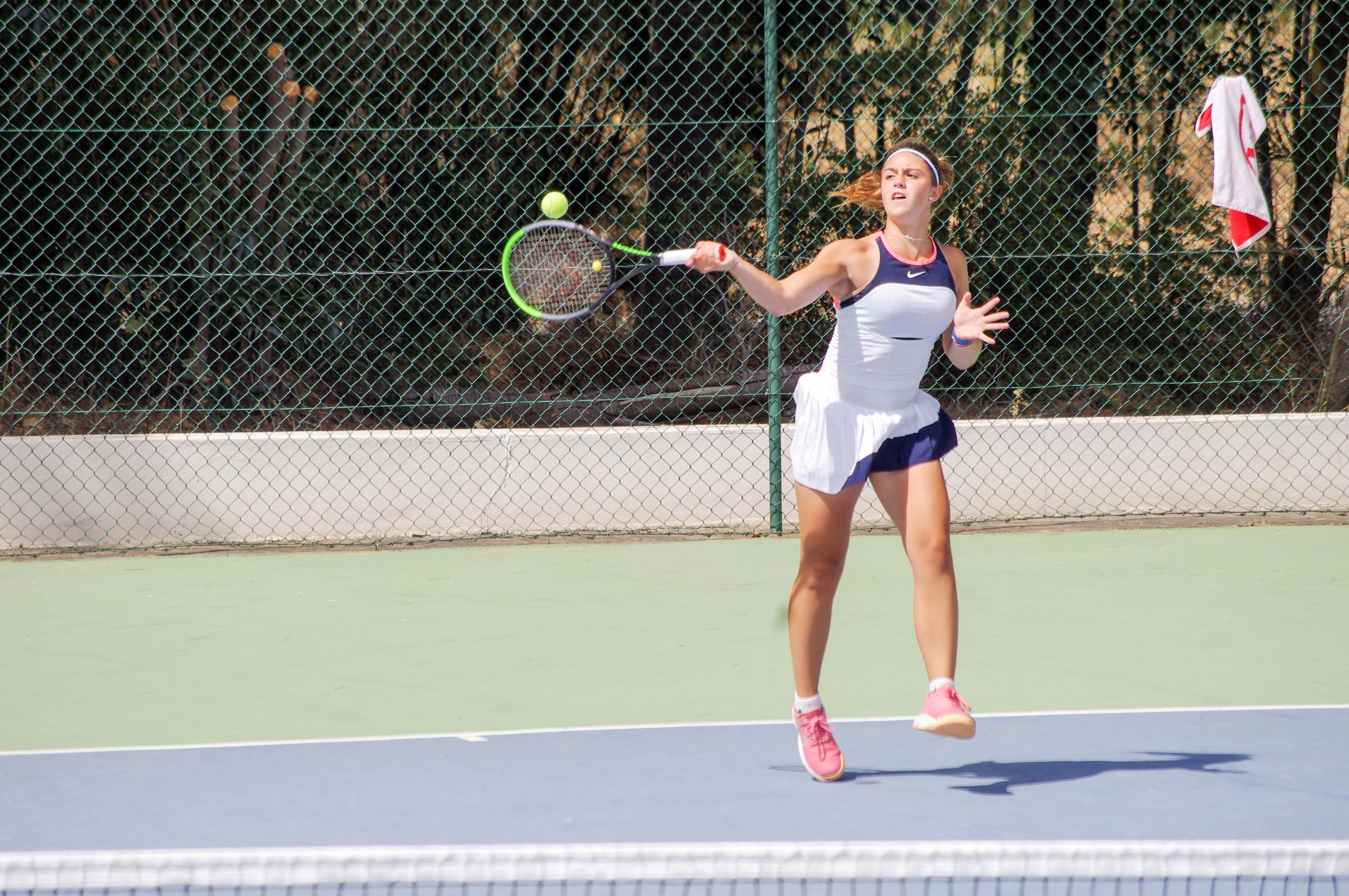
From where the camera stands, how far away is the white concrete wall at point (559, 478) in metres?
6.95

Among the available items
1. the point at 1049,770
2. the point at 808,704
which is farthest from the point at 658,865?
the point at 1049,770

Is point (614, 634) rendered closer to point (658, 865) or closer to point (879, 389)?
point (879, 389)

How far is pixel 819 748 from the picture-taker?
11.3ft

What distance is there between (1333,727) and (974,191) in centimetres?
495

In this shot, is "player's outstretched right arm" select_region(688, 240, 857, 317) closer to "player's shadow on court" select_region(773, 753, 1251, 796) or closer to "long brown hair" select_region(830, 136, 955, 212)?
"long brown hair" select_region(830, 136, 955, 212)

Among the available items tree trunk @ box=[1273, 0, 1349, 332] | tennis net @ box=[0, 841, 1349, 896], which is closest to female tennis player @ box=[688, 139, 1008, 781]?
tennis net @ box=[0, 841, 1349, 896]

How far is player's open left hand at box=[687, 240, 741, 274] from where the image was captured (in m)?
3.23

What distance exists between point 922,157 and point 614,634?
2.16 meters

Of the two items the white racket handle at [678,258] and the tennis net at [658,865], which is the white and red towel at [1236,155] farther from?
the tennis net at [658,865]

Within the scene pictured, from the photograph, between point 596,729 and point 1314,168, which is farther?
point 1314,168

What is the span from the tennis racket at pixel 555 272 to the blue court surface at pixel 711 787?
1.12m

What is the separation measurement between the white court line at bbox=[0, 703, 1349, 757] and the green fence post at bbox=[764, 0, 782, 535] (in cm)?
312

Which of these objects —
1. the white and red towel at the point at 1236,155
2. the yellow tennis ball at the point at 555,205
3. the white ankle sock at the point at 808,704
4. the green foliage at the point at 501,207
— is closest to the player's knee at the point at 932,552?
the white ankle sock at the point at 808,704

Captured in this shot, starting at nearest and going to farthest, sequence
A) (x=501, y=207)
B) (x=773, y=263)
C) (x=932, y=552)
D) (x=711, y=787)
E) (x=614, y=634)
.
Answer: (x=711, y=787) < (x=932, y=552) < (x=614, y=634) < (x=773, y=263) < (x=501, y=207)
